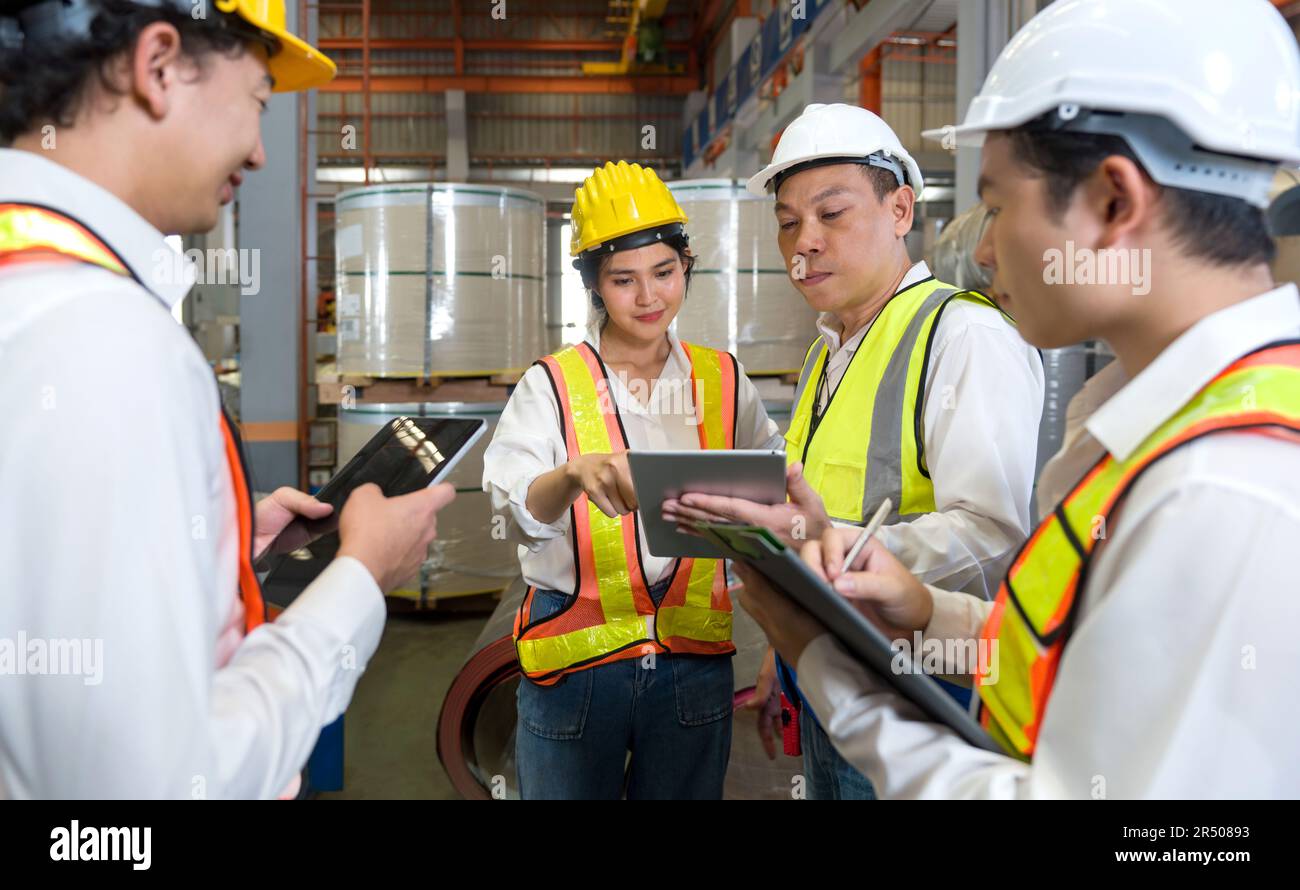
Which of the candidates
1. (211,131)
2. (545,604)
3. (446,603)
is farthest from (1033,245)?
(446,603)

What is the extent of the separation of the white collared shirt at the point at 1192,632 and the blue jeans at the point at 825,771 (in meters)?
1.04

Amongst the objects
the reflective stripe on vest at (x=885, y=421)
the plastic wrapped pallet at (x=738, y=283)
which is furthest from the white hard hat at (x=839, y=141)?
the plastic wrapped pallet at (x=738, y=283)

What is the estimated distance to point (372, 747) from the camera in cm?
516

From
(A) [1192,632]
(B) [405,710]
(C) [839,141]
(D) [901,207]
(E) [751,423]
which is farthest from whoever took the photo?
(B) [405,710]

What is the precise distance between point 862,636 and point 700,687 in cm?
135

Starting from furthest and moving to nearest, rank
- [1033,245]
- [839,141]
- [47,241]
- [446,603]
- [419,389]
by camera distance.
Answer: [446,603] < [419,389] < [839,141] < [1033,245] < [47,241]

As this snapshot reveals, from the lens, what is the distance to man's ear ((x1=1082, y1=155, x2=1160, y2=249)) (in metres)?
1.10

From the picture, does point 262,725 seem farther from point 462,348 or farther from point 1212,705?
point 462,348

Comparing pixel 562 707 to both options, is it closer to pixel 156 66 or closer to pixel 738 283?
pixel 156 66

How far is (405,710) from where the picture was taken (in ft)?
18.6

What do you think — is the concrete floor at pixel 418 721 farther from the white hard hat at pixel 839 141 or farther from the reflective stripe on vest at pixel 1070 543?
the reflective stripe on vest at pixel 1070 543

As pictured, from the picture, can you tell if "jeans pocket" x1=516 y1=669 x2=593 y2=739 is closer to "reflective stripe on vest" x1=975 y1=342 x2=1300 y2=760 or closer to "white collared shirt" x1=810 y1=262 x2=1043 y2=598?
"white collared shirt" x1=810 y1=262 x2=1043 y2=598

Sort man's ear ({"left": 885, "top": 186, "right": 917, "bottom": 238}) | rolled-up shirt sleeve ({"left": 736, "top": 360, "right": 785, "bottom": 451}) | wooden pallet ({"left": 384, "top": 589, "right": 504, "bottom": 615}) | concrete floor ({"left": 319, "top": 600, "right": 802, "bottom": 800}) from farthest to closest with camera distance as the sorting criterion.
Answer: wooden pallet ({"left": 384, "top": 589, "right": 504, "bottom": 615})
concrete floor ({"left": 319, "top": 600, "right": 802, "bottom": 800})
rolled-up shirt sleeve ({"left": 736, "top": 360, "right": 785, "bottom": 451})
man's ear ({"left": 885, "top": 186, "right": 917, "bottom": 238})

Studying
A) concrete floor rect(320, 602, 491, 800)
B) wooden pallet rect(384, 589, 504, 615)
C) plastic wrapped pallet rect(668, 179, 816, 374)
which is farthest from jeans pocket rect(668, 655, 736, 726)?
wooden pallet rect(384, 589, 504, 615)
